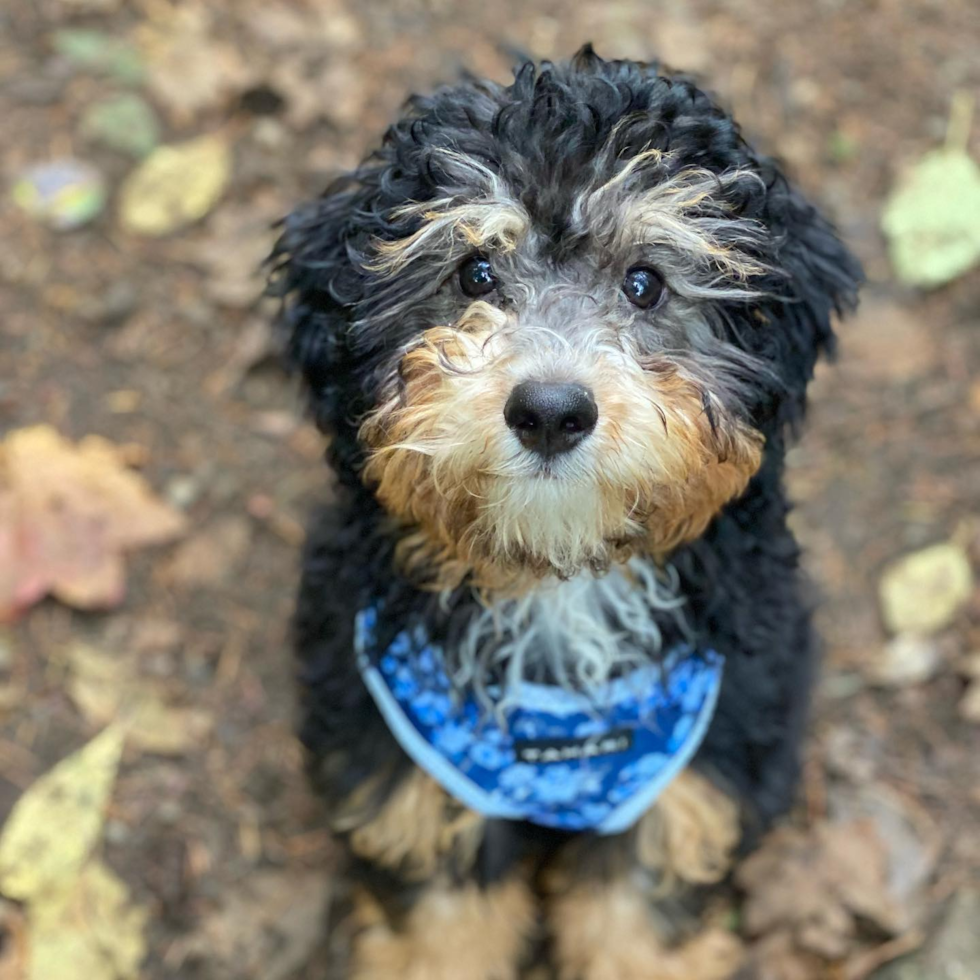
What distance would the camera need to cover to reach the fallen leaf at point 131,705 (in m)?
3.80

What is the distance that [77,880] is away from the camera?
3.45m

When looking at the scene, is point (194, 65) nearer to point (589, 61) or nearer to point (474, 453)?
point (589, 61)

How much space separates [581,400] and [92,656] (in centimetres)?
228

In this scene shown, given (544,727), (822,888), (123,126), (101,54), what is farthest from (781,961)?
(101,54)

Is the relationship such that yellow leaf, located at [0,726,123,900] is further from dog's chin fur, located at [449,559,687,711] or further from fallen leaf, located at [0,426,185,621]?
dog's chin fur, located at [449,559,687,711]

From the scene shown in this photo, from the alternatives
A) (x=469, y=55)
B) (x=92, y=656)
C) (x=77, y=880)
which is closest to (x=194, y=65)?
(x=469, y=55)

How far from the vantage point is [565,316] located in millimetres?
2404

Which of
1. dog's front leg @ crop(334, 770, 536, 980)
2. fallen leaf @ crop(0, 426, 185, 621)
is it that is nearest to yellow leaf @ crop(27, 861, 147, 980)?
dog's front leg @ crop(334, 770, 536, 980)

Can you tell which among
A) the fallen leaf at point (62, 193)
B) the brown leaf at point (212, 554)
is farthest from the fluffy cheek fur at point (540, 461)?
the fallen leaf at point (62, 193)

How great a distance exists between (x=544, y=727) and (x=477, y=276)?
1036 mm

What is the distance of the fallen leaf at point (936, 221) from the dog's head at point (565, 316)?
2.17m

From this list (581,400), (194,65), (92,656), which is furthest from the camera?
(194,65)

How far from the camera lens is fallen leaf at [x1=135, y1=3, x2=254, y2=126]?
4.87 m

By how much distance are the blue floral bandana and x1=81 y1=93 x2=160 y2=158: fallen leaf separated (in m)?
2.55
